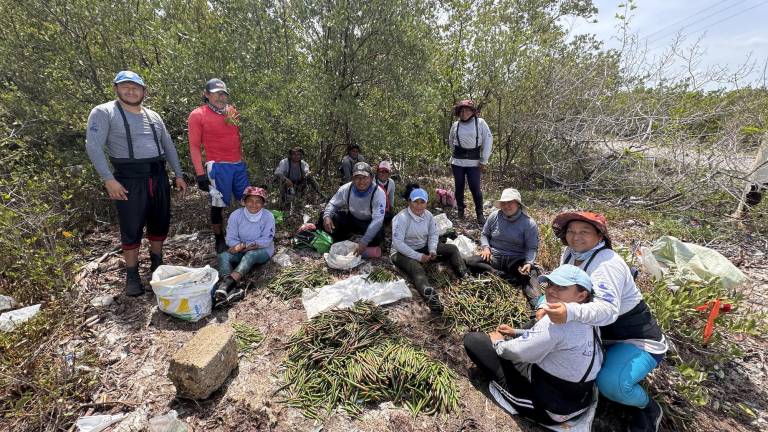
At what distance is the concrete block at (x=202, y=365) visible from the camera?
237 cm

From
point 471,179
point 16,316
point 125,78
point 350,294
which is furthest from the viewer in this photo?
point 471,179

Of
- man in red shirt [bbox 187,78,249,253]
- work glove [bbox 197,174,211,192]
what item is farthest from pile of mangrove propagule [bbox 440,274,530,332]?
work glove [bbox 197,174,211,192]

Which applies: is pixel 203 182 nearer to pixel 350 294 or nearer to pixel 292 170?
pixel 292 170

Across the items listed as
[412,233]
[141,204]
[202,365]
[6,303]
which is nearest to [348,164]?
[412,233]

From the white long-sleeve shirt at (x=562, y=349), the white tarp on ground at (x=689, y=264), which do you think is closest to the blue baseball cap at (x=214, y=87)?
the white long-sleeve shirt at (x=562, y=349)

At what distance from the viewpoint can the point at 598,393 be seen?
255cm

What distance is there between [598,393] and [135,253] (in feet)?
14.6

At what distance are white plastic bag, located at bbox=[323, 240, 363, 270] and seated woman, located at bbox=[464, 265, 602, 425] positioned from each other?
84.0 inches

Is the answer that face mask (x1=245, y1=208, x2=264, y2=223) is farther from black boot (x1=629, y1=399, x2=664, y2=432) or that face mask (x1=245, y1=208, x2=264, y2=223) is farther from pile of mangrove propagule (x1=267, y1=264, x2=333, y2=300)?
black boot (x1=629, y1=399, x2=664, y2=432)

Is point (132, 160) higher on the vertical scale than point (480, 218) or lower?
higher

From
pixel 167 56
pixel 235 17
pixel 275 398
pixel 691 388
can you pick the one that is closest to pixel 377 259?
pixel 275 398

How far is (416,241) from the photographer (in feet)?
13.9

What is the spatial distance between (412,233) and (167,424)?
9.49 ft

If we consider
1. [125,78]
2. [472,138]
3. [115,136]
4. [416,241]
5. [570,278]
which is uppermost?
[125,78]
